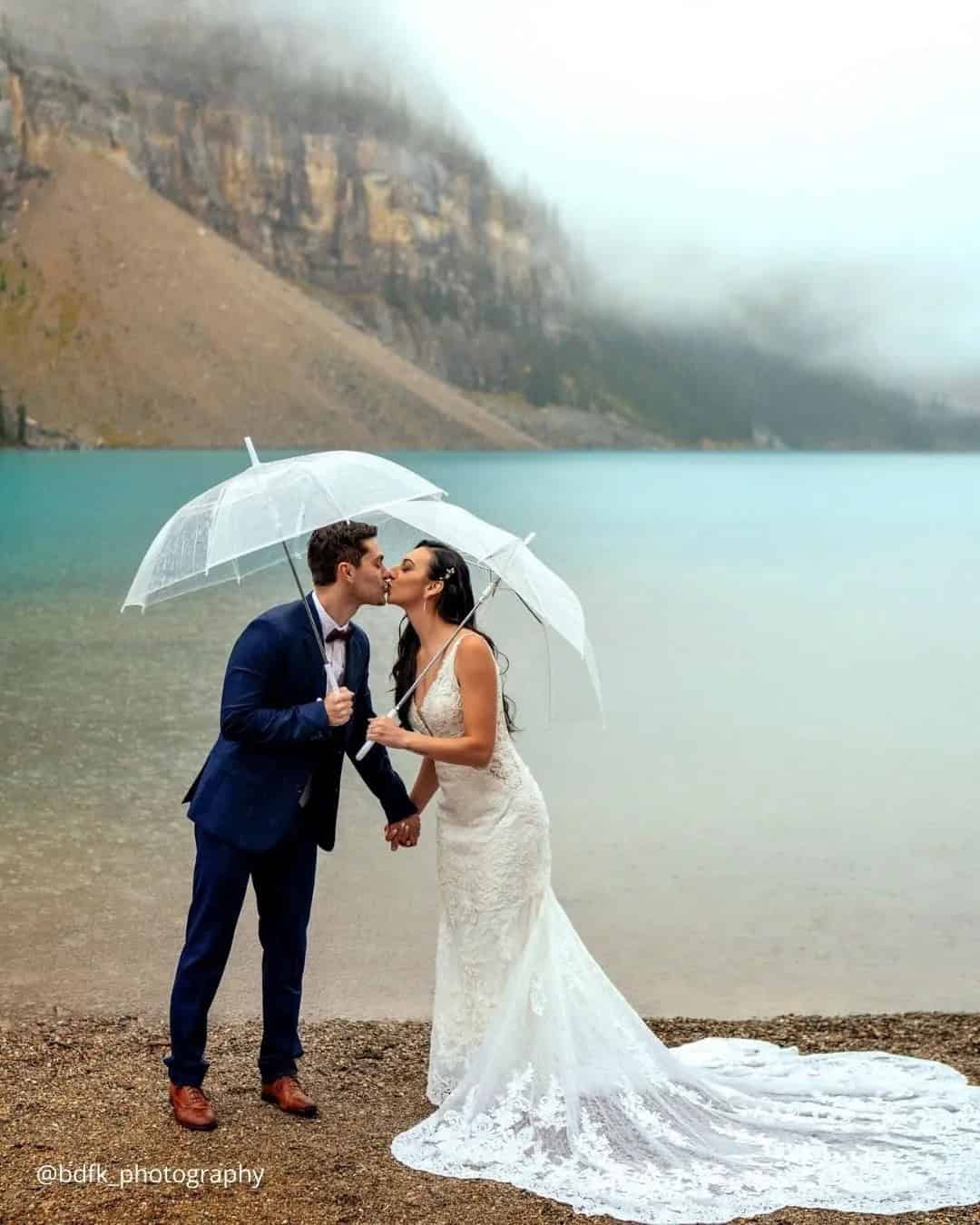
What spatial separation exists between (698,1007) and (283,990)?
129 inches

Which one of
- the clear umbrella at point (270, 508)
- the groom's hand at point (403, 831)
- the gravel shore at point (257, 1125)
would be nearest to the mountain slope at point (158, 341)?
the gravel shore at point (257, 1125)

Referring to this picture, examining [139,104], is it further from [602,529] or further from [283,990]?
[283,990]

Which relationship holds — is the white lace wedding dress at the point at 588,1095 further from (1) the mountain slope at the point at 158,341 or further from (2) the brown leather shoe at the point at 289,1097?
(1) the mountain slope at the point at 158,341

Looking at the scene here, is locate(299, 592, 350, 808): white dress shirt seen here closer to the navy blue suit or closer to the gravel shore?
the navy blue suit

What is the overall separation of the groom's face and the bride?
0.12 m

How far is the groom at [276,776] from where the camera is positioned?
4773mm

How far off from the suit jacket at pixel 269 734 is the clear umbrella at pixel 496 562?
24 cm

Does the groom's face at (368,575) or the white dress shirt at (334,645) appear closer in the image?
the groom's face at (368,575)

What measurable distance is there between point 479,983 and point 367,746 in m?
0.94

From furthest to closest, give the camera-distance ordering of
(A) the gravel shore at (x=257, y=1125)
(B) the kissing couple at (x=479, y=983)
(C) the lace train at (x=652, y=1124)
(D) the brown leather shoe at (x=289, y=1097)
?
(D) the brown leather shoe at (x=289, y=1097), (B) the kissing couple at (x=479, y=983), (C) the lace train at (x=652, y=1124), (A) the gravel shore at (x=257, y=1125)

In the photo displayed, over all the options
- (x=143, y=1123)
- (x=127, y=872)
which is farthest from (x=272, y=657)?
(x=127, y=872)

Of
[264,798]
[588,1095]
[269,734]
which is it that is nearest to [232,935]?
[264,798]

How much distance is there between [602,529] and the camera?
57.6 meters

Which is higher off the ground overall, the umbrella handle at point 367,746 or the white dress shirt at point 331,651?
the white dress shirt at point 331,651
